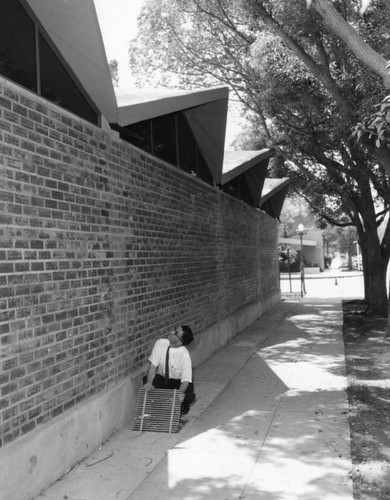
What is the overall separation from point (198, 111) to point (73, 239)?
523cm

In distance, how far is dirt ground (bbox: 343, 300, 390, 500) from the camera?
418cm

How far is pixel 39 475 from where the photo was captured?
3928 mm

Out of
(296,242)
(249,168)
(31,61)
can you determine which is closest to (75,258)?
(31,61)

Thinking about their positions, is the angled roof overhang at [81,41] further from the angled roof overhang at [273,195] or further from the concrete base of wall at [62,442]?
the angled roof overhang at [273,195]

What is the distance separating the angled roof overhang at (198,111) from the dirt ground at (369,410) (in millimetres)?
4150

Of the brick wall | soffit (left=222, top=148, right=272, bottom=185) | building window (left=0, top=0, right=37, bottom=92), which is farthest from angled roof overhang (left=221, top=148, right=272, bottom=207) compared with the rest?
building window (left=0, top=0, right=37, bottom=92)

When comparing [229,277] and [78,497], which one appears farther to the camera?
[229,277]

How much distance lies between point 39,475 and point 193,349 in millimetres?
4869

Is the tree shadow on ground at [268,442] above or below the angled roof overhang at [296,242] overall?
below

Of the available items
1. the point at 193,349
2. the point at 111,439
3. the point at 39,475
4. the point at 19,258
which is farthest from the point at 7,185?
the point at 193,349

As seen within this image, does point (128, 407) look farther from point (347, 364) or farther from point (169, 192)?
point (347, 364)

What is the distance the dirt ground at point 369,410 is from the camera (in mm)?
4184

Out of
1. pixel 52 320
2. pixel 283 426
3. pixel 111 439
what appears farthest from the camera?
pixel 283 426

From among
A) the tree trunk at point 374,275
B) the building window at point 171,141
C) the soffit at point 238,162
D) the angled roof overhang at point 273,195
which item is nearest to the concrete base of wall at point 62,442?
the building window at point 171,141
